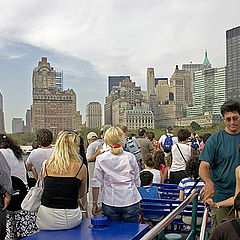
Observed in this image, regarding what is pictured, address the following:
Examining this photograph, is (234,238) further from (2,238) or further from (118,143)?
(2,238)

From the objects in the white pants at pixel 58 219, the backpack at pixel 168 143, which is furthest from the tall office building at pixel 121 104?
the white pants at pixel 58 219

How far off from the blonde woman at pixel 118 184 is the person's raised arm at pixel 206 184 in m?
0.93

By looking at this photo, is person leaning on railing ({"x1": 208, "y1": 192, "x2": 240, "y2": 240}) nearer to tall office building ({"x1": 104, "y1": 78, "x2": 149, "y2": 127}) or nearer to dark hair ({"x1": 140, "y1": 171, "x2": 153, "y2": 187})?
dark hair ({"x1": 140, "y1": 171, "x2": 153, "y2": 187})

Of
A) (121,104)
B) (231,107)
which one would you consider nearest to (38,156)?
(231,107)

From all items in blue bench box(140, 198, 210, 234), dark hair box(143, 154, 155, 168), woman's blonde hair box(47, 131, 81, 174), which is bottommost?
blue bench box(140, 198, 210, 234)

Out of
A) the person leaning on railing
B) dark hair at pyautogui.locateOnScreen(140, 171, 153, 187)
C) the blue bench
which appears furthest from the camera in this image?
dark hair at pyautogui.locateOnScreen(140, 171, 153, 187)

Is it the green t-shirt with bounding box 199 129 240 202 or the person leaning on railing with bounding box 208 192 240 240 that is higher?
the green t-shirt with bounding box 199 129 240 202

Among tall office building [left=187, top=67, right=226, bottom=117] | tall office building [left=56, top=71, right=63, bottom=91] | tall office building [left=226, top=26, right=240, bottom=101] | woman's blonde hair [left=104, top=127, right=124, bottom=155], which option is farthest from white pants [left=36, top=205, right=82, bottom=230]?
tall office building [left=56, top=71, right=63, bottom=91]

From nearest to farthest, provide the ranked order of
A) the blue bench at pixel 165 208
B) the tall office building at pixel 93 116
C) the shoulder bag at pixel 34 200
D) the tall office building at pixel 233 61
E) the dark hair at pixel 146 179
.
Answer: the shoulder bag at pixel 34 200
the blue bench at pixel 165 208
the dark hair at pixel 146 179
the tall office building at pixel 233 61
the tall office building at pixel 93 116

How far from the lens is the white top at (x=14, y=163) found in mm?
5188

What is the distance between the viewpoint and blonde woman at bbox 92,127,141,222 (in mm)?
4449

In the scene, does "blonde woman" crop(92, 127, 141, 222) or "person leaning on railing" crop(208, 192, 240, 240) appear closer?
"person leaning on railing" crop(208, 192, 240, 240)

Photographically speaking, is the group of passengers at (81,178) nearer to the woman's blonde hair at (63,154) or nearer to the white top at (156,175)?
the woman's blonde hair at (63,154)

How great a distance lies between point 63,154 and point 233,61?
515ft
